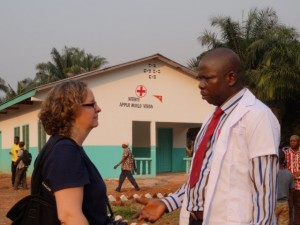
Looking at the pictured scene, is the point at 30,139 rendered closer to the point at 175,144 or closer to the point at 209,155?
the point at 175,144

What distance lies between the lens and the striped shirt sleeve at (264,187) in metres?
2.30

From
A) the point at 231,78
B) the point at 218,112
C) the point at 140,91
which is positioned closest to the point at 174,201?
the point at 218,112

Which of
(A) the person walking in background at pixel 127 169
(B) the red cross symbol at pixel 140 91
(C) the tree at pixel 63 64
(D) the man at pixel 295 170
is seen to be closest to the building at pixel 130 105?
(B) the red cross symbol at pixel 140 91

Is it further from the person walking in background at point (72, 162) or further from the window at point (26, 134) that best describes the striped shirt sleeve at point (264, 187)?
the window at point (26, 134)

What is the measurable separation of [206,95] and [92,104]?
652 mm

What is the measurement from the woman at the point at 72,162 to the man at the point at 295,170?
17.5 ft

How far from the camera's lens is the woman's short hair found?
8.27 ft

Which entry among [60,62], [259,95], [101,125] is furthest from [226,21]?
[60,62]

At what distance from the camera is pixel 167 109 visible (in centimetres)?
1841

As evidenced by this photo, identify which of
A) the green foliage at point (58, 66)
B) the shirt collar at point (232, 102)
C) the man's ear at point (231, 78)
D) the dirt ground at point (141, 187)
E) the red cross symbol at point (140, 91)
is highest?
the green foliage at point (58, 66)

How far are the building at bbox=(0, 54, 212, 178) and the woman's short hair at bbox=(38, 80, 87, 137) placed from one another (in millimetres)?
13440

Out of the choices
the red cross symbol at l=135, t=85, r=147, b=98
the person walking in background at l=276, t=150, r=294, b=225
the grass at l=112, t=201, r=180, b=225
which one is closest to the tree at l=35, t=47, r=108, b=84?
the red cross symbol at l=135, t=85, r=147, b=98

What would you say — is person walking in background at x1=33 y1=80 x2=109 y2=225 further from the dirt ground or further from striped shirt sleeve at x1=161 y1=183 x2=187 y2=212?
the dirt ground

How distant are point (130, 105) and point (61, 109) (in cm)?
1510
